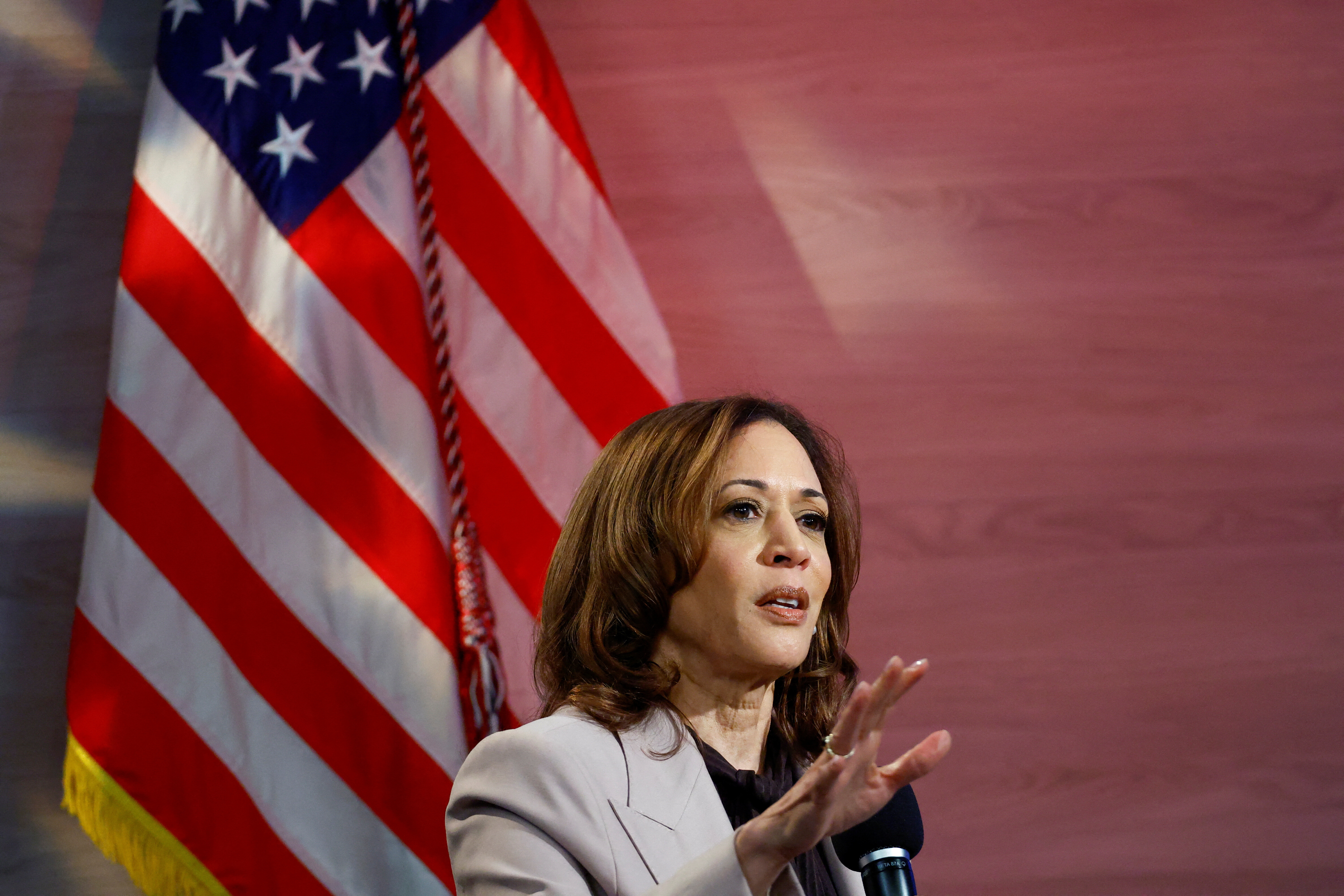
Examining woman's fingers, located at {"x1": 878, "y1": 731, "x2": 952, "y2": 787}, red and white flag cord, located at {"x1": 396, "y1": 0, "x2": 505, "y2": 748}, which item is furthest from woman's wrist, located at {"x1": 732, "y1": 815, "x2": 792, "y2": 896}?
red and white flag cord, located at {"x1": 396, "y1": 0, "x2": 505, "y2": 748}

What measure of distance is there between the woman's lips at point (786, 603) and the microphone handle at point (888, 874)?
296 mm

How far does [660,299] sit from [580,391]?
0.27 meters

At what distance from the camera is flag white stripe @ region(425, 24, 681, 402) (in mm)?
2037

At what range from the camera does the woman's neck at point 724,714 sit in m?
1.26

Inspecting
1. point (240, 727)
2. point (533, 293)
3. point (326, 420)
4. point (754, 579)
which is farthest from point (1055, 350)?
point (240, 727)

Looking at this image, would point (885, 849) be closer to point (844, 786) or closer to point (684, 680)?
point (844, 786)

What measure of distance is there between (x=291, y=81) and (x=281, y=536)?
0.77 meters

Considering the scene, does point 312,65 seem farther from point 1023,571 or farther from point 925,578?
point 1023,571

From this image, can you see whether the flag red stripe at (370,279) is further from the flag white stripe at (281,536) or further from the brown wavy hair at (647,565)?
the brown wavy hair at (647,565)

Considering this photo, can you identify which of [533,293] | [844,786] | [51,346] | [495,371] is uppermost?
[844,786]

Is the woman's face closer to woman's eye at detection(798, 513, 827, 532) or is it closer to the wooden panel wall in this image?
woman's eye at detection(798, 513, 827, 532)

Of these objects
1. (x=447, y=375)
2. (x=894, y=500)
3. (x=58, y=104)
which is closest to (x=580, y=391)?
(x=447, y=375)

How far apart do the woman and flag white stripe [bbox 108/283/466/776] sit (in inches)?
21.4

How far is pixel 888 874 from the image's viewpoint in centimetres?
97
